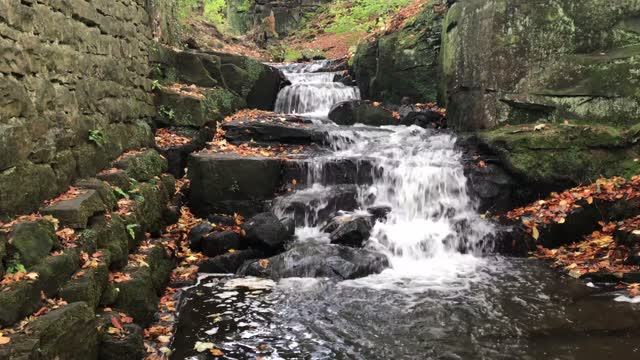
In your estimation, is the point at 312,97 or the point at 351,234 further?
the point at 312,97

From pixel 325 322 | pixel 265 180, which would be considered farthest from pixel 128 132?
pixel 325 322

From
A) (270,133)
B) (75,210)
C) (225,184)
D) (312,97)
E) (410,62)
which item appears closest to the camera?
(75,210)

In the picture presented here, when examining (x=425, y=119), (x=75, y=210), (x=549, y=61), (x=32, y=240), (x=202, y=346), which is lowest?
(x=202, y=346)

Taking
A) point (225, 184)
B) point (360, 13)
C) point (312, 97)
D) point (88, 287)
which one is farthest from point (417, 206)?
point (360, 13)

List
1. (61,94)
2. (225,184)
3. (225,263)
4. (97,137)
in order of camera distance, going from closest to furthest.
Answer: (61,94) < (97,137) < (225,263) < (225,184)

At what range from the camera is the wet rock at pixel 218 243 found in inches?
300

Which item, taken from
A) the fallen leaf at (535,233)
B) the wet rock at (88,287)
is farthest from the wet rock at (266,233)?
the fallen leaf at (535,233)

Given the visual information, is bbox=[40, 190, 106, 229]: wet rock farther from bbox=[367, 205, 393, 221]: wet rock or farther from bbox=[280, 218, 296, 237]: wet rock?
bbox=[367, 205, 393, 221]: wet rock

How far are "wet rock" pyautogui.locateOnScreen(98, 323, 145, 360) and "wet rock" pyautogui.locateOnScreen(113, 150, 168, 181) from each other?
119 inches

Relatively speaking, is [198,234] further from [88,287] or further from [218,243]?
[88,287]

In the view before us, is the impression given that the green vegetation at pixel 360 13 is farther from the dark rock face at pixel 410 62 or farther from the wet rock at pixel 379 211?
the wet rock at pixel 379 211

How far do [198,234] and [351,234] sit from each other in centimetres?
246

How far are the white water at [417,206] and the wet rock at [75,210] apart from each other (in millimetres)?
3523

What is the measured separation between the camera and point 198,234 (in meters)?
7.84
